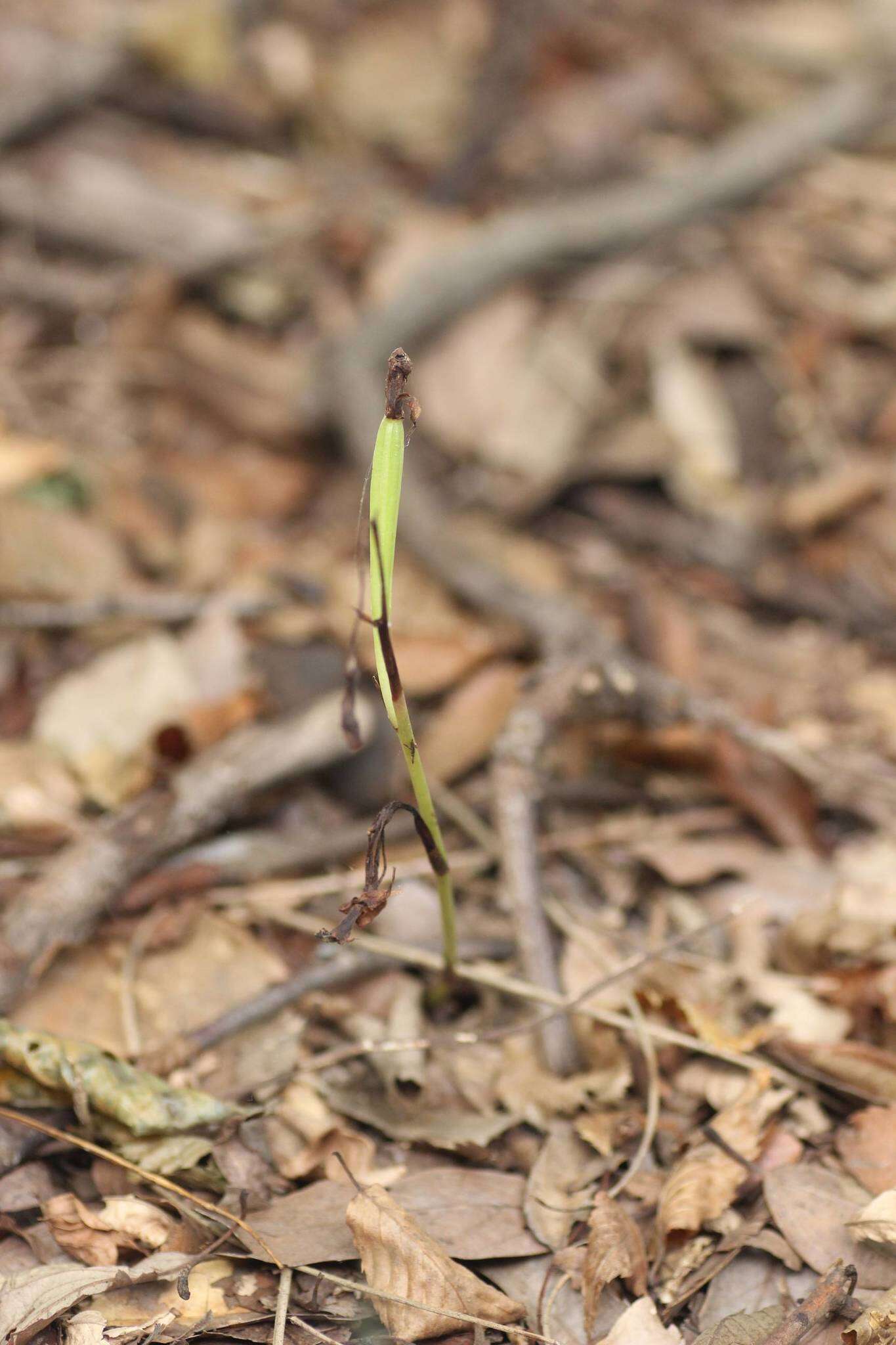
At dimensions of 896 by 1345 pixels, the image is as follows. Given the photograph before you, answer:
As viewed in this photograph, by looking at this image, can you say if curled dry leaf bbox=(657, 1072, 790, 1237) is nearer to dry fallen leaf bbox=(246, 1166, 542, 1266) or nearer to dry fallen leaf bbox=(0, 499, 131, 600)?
dry fallen leaf bbox=(246, 1166, 542, 1266)

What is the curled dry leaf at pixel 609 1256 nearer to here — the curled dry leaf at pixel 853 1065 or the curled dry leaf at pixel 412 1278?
the curled dry leaf at pixel 412 1278

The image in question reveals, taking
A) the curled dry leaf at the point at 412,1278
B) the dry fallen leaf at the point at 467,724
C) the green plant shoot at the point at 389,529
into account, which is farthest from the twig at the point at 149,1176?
the dry fallen leaf at the point at 467,724

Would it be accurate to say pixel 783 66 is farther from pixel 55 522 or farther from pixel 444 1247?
pixel 444 1247

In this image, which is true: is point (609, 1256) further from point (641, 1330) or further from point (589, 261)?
point (589, 261)

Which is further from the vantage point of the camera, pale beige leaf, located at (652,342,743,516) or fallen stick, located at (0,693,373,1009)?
pale beige leaf, located at (652,342,743,516)

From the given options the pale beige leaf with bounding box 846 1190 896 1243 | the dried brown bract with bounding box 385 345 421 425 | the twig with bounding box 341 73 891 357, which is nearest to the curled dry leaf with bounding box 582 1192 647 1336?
the pale beige leaf with bounding box 846 1190 896 1243

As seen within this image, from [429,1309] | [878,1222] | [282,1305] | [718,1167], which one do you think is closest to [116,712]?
[282,1305]

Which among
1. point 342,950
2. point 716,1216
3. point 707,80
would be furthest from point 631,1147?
point 707,80
